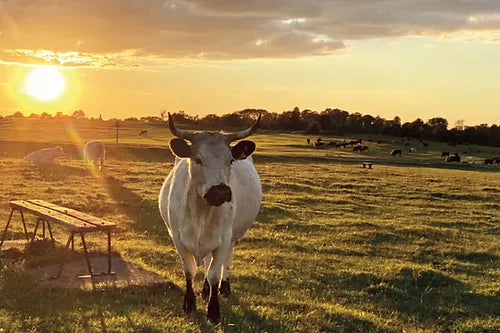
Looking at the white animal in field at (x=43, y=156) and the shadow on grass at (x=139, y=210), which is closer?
the shadow on grass at (x=139, y=210)

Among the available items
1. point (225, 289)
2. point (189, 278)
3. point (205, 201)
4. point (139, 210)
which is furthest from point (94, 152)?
point (205, 201)

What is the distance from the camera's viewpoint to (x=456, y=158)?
61406 millimetres

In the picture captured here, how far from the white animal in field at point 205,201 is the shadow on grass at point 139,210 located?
5349 mm

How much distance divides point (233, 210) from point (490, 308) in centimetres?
486

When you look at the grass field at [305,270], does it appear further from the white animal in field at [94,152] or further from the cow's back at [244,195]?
the white animal in field at [94,152]

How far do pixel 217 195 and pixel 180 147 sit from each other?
41.1 inches

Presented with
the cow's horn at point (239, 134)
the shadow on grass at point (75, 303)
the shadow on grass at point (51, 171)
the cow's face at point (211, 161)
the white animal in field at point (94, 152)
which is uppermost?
the cow's horn at point (239, 134)

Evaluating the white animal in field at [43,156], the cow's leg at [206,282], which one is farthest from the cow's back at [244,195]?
the white animal in field at [43,156]

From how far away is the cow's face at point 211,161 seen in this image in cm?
726

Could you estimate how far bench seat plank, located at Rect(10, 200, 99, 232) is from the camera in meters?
9.02

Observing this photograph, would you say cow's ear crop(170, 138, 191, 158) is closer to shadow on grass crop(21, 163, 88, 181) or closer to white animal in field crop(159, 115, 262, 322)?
white animal in field crop(159, 115, 262, 322)

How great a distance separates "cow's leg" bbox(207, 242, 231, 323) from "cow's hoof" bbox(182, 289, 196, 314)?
11.8 inches

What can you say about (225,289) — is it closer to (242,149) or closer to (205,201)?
(205,201)

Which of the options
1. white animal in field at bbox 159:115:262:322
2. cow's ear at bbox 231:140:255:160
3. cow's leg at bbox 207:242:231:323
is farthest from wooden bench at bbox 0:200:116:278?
cow's ear at bbox 231:140:255:160
